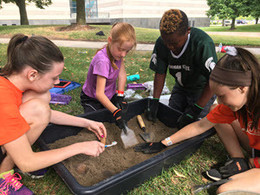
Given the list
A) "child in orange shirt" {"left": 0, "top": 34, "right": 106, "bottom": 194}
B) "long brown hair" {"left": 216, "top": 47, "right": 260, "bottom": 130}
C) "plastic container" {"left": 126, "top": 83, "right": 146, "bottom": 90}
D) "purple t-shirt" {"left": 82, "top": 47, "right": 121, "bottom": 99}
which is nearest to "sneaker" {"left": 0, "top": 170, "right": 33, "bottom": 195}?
"child in orange shirt" {"left": 0, "top": 34, "right": 106, "bottom": 194}

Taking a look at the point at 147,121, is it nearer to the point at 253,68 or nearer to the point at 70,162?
the point at 70,162

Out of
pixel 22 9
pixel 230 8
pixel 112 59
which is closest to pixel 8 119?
pixel 112 59

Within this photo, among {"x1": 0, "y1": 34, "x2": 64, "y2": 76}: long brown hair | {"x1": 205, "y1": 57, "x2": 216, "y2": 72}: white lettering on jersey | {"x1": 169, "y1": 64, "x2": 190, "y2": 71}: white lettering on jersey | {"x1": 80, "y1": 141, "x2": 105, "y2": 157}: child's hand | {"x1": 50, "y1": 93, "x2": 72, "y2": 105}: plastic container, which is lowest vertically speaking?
{"x1": 50, "y1": 93, "x2": 72, "y2": 105}: plastic container

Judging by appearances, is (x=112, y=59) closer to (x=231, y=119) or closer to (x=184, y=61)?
(x=184, y=61)

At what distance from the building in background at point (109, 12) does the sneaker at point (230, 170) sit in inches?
803

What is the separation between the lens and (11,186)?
1223mm

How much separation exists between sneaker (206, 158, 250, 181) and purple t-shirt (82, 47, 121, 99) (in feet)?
3.78

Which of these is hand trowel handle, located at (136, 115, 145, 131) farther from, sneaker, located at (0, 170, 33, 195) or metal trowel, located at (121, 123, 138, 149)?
sneaker, located at (0, 170, 33, 195)

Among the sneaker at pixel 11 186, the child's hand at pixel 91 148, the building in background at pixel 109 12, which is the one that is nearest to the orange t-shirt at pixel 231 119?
the child's hand at pixel 91 148

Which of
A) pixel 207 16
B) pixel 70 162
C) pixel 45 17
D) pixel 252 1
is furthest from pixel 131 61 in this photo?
pixel 207 16

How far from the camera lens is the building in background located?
19.2m

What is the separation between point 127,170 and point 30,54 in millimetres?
835

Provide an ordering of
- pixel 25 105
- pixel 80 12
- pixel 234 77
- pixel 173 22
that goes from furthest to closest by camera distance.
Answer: pixel 80 12 → pixel 173 22 → pixel 25 105 → pixel 234 77

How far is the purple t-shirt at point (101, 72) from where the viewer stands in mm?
1772
